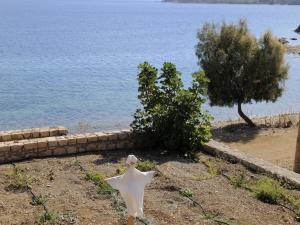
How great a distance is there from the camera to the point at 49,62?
41750mm

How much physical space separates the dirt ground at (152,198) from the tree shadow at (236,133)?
876cm

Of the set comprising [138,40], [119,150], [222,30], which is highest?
[222,30]

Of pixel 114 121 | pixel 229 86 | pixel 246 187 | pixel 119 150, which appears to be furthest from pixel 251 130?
pixel 246 187

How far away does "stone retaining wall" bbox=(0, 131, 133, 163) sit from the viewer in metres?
9.47

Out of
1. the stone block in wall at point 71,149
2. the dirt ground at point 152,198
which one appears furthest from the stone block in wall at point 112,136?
the dirt ground at point 152,198

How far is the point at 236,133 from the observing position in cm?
1945

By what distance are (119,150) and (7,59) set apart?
34.3 m

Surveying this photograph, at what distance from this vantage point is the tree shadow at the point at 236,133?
18234 mm

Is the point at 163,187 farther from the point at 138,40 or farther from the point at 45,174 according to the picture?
the point at 138,40

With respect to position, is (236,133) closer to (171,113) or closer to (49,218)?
(171,113)

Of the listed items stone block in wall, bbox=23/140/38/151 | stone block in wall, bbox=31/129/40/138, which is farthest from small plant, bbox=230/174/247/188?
stone block in wall, bbox=31/129/40/138

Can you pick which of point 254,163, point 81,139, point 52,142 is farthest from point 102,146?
point 254,163

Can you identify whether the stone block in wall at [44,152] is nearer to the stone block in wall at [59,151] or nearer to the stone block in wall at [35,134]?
the stone block in wall at [59,151]

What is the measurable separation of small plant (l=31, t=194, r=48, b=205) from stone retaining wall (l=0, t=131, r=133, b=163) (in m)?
2.23
